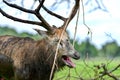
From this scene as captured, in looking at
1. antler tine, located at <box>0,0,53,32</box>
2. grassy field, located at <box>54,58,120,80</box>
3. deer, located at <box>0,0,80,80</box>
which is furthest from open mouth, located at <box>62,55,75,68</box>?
antler tine, located at <box>0,0,53,32</box>

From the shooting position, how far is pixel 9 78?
39.9 feet

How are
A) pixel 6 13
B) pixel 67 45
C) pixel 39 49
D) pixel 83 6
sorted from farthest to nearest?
pixel 39 49, pixel 67 45, pixel 6 13, pixel 83 6

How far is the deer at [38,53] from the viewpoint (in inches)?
427

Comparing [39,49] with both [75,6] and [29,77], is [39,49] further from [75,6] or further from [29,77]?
[75,6]

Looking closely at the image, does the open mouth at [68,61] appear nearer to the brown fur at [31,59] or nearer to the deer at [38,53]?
the deer at [38,53]

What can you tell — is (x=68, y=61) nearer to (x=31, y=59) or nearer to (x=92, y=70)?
(x=92, y=70)

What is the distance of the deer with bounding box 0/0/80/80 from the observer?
35.6 feet

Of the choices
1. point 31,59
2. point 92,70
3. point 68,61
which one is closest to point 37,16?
point 68,61

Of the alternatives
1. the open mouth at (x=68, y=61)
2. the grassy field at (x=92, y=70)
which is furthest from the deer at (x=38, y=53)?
the grassy field at (x=92, y=70)

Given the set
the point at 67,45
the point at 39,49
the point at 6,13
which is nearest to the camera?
the point at 6,13

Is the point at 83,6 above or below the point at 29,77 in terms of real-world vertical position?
above

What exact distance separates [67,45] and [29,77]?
1.16 metres

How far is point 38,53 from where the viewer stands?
11.7 metres

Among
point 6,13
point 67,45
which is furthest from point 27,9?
point 67,45
